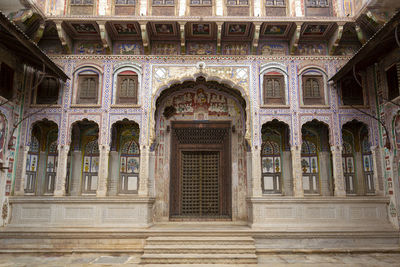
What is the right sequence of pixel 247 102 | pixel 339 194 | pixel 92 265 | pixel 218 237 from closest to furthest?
pixel 92 265 → pixel 218 237 → pixel 339 194 → pixel 247 102

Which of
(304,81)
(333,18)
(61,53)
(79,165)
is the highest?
(333,18)

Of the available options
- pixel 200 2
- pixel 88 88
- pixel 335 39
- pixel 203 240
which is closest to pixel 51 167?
pixel 88 88

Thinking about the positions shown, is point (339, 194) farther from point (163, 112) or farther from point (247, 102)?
point (163, 112)

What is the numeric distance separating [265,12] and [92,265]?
948 centimetres

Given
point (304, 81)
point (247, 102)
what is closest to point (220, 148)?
point (247, 102)

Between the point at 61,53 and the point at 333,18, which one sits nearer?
the point at 333,18

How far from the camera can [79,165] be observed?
12016 millimetres

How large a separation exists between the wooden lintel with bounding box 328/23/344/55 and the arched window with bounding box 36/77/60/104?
31.7 ft

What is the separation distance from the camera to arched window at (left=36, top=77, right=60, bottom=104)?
10.9 m

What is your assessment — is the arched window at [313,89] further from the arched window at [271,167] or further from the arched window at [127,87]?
the arched window at [127,87]

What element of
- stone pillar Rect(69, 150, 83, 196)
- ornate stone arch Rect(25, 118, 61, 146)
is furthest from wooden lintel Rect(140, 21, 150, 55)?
stone pillar Rect(69, 150, 83, 196)

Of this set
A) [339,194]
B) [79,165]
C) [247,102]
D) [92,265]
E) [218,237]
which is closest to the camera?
[92,265]

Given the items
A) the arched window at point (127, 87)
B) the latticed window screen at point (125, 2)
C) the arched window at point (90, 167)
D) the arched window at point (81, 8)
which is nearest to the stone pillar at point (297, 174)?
the arched window at point (127, 87)

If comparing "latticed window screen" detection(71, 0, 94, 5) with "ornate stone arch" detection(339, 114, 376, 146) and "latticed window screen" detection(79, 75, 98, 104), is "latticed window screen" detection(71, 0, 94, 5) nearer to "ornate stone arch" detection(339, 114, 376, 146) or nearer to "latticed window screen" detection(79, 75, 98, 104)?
"latticed window screen" detection(79, 75, 98, 104)
